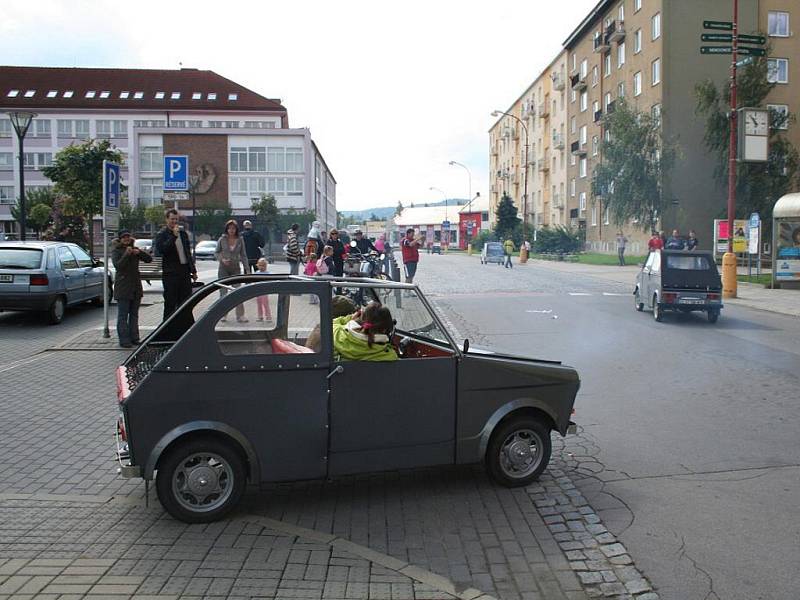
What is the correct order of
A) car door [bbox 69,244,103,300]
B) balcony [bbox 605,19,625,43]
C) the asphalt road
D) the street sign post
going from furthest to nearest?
balcony [bbox 605,19,625,43] → car door [bbox 69,244,103,300] → the street sign post → the asphalt road

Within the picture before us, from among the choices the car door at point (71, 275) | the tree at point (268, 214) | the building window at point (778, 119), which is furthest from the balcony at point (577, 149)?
the car door at point (71, 275)

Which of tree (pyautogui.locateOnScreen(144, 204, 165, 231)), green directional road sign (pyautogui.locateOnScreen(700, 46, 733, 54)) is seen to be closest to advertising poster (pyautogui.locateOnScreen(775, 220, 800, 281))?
green directional road sign (pyautogui.locateOnScreen(700, 46, 733, 54))

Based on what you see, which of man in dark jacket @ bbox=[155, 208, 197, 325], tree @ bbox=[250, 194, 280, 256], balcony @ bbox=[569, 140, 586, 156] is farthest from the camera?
tree @ bbox=[250, 194, 280, 256]

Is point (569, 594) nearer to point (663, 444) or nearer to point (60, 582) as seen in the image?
point (60, 582)

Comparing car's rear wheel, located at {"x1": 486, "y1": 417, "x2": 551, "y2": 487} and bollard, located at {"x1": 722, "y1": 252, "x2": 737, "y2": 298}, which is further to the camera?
bollard, located at {"x1": 722, "y1": 252, "x2": 737, "y2": 298}

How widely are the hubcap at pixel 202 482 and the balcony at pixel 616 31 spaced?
53.1 m

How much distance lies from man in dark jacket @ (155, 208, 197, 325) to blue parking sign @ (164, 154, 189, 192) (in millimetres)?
3862

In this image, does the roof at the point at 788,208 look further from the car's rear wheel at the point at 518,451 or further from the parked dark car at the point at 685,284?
the car's rear wheel at the point at 518,451

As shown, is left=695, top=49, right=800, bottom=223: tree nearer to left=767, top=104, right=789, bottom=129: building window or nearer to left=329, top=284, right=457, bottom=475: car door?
left=767, top=104, right=789, bottom=129: building window

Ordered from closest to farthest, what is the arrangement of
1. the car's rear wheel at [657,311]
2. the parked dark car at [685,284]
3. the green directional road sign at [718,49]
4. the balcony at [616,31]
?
1. the parked dark car at [685,284]
2. the car's rear wheel at [657,311]
3. the green directional road sign at [718,49]
4. the balcony at [616,31]

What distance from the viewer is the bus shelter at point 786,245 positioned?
2327 centimetres

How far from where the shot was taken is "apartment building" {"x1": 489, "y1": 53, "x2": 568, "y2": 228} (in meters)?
70.3

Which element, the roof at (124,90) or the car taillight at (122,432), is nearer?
the car taillight at (122,432)

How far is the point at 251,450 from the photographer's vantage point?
4.62 m
